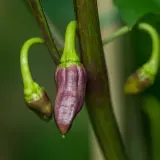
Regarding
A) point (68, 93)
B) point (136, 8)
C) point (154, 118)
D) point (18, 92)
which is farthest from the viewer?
point (18, 92)

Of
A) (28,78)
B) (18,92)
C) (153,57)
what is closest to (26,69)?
(28,78)

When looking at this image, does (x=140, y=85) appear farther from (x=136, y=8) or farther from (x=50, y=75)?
(x=50, y=75)

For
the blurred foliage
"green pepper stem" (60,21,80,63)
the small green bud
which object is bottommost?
the blurred foliage

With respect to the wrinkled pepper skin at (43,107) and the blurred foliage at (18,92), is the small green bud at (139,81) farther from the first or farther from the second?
the blurred foliage at (18,92)

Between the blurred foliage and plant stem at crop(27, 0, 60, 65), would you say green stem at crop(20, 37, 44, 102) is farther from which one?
the blurred foliage

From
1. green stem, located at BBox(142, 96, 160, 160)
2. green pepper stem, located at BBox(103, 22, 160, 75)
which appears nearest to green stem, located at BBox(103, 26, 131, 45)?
green pepper stem, located at BBox(103, 22, 160, 75)

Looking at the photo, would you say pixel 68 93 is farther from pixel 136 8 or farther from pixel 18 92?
pixel 18 92

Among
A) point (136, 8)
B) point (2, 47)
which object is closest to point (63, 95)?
point (136, 8)
